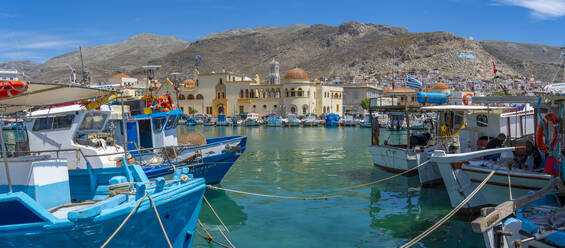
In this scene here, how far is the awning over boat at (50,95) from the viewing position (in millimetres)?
7578

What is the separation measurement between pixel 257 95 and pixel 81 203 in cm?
7574

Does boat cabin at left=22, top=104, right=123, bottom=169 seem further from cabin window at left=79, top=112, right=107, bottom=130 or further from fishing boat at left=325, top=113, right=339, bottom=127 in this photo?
fishing boat at left=325, top=113, right=339, bottom=127

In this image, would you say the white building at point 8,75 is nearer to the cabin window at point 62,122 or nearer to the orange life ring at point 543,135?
the cabin window at point 62,122

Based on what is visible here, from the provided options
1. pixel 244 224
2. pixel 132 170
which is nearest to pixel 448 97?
pixel 244 224

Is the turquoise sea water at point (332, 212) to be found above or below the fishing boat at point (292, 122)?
below

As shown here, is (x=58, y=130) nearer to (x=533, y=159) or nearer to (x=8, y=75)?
(x=8, y=75)

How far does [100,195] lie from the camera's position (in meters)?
9.02

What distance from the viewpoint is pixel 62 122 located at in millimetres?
10625

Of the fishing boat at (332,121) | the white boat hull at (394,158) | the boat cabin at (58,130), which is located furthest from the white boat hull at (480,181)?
the fishing boat at (332,121)

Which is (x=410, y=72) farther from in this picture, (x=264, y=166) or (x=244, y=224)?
(x=244, y=224)

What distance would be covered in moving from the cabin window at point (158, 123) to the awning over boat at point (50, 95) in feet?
18.9

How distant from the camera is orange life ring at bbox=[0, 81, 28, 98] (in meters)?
6.22

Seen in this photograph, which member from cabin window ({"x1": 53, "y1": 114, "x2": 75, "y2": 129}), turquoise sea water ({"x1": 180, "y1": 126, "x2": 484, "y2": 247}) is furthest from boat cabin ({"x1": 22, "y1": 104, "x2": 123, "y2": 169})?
turquoise sea water ({"x1": 180, "y1": 126, "x2": 484, "y2": 247})

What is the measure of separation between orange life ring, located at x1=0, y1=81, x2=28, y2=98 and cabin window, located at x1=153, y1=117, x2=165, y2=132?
8776mm
